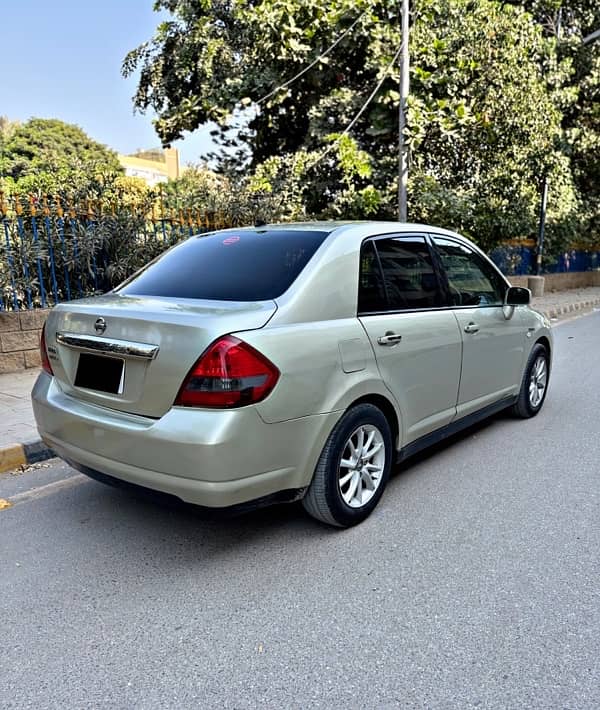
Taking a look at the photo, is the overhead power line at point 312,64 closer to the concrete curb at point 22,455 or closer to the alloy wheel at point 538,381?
the alloy wheel at point 538,381

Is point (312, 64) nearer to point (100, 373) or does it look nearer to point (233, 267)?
point (233, 267)

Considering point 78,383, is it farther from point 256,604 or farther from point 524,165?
point 524,165

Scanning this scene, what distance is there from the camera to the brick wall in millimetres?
6938

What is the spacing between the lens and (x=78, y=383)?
10.6ft

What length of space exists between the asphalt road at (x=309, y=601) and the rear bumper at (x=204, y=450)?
0.26 meters

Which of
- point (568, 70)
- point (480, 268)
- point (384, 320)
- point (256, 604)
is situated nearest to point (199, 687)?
point (256, 604)

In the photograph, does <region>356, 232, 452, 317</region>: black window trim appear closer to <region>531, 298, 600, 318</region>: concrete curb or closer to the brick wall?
the brick wall

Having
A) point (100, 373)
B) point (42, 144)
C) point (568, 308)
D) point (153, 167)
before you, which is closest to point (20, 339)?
point (100, 373)

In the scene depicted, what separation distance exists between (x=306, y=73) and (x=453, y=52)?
321 centimetres

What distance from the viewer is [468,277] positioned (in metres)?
4.52

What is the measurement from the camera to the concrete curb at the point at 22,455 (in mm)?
4500

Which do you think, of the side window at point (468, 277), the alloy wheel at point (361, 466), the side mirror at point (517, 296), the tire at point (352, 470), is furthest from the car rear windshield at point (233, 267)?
the side mirror at point (517, 296)

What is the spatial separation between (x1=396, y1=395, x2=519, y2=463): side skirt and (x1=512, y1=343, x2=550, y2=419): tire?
0.24m

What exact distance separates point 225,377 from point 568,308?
15735 millimetres
